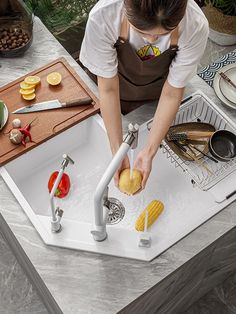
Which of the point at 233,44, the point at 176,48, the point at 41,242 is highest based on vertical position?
the point at 176,48

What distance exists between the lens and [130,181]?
5.24 ft

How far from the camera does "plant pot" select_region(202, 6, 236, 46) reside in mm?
2176

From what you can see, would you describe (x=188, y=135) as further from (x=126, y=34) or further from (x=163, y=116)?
(x=126, y=34)

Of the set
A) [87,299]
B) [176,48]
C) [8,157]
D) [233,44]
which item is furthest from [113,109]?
[233,44]

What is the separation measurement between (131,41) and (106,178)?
499mm

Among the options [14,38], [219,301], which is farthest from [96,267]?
[219,301]

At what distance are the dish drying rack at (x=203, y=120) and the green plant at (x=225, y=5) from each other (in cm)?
46

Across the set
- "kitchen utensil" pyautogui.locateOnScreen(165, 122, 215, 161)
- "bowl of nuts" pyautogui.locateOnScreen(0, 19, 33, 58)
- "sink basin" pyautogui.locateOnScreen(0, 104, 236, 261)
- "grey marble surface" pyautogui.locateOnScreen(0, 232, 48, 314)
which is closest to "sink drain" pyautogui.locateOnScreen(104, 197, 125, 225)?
"sink basin" pyautogui.locateOnScreen(0, 104, 236, 261)

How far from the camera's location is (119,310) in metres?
1.53

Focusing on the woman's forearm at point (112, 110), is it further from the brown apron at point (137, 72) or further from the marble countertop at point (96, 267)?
the marble countertop at point (96, 267)

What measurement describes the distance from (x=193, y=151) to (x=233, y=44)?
68 centimetres

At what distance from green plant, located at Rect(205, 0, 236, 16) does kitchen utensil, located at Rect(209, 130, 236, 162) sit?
0.61 meters

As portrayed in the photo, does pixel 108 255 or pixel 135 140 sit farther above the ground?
pixel 135 140

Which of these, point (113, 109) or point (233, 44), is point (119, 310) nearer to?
point (113, 109)
